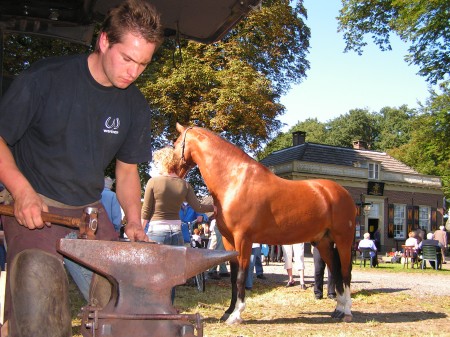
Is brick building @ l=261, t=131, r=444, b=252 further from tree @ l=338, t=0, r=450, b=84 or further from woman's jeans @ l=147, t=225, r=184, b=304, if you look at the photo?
woman's jeans @ l=147, t=225, r=184, b=304

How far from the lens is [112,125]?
257cm

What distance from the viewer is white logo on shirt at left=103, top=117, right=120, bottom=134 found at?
8.39 ft

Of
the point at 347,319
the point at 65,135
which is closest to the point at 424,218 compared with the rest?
the point at 347,319

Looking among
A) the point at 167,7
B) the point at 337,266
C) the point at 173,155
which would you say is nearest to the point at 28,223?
the point at 167,7

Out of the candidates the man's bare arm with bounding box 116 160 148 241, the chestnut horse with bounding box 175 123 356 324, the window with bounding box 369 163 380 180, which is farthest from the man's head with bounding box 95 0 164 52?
the window with bounding box 369 163 380 180

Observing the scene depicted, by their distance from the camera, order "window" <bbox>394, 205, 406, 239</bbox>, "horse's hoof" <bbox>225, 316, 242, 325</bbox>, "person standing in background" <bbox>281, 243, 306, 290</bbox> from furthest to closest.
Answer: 1. "window" <bbox>394, 205, 406, 239</bbox>
2. "person standing in background" <bbox>281, 243, 306, 290</bbox>
3. "horse's hoof" <bbox>225, 316, 242, 325</bbox>

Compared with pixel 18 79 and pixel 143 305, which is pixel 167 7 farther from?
pixel 143 305

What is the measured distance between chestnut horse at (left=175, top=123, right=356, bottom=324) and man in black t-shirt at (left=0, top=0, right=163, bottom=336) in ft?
12.7

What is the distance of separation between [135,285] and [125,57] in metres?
0.91

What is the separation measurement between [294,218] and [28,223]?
16.8 ft

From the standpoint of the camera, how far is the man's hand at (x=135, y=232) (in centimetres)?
261

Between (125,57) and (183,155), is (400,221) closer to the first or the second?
(183,155)

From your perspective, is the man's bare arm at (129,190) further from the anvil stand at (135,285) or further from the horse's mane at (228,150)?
the horse's mane at (228,150)

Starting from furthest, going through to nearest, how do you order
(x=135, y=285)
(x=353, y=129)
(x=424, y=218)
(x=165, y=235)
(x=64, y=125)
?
(x=353, y=129)
(x=424, y=218)
(x=165, y=235)
(x=64, y=125)
(x=135, y=285)
